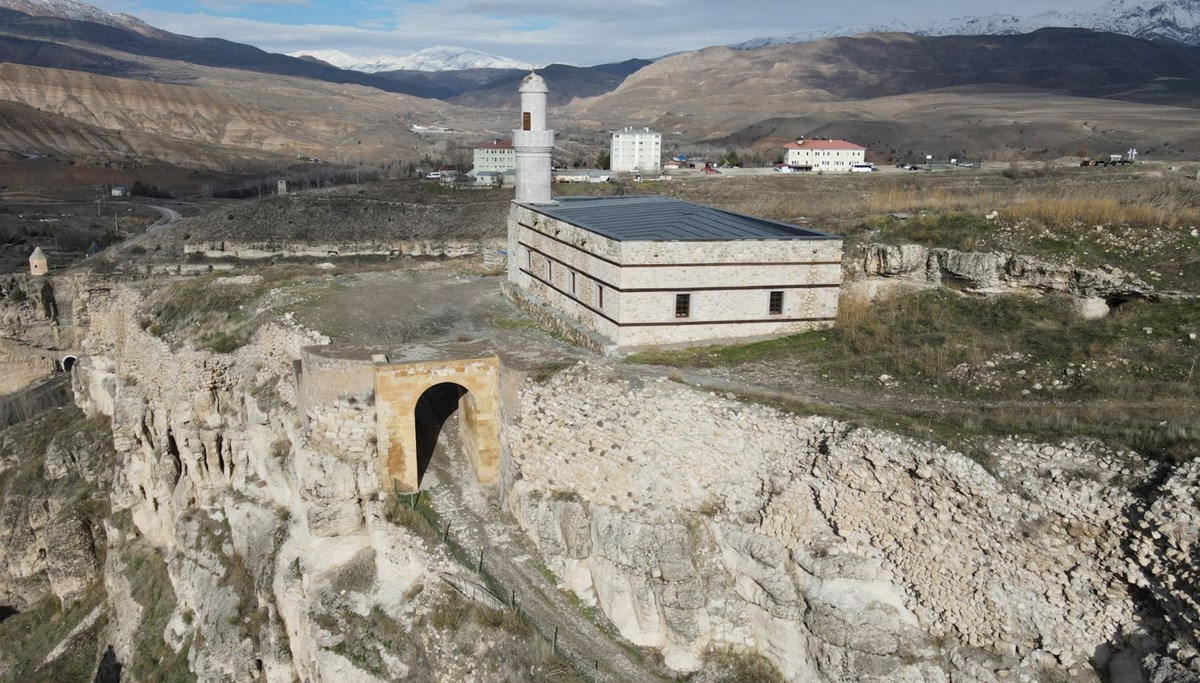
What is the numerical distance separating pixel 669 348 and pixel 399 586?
21.6 ft

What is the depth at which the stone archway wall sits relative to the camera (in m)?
15.7

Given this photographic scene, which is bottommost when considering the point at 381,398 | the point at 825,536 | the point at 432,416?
the point at 432,416

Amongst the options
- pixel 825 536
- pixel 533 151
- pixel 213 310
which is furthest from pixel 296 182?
pixel 825 536

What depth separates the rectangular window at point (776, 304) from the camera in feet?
56.3

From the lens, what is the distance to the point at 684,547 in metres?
13.5

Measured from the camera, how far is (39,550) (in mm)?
24281

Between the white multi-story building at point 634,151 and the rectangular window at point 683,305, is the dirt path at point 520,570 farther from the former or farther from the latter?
the white multi-story building at point 634,151

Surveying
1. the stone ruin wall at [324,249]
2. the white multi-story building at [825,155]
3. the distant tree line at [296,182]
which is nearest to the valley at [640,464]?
the stone ruin wall at [324,249]

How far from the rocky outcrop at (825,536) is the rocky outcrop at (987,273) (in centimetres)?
796

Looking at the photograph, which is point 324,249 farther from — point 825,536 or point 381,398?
point 825,536

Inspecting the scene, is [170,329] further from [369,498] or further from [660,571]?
[660,571]

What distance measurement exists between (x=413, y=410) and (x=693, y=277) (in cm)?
590

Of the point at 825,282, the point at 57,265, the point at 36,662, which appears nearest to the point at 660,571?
the point at 825,282

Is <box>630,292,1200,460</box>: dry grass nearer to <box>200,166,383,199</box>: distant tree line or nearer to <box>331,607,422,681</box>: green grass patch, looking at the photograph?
<box>331,607,422,681</box>: green grass patch
